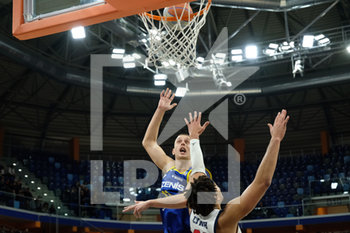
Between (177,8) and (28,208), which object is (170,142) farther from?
(177,8)

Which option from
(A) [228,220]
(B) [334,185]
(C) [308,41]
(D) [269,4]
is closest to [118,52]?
(D) [269,4]

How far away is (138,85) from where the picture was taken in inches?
823

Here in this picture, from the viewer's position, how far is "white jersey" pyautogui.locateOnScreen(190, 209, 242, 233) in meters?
4.03

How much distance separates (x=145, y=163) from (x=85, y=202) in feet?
23.1

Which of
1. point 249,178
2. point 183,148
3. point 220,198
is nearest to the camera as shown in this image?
point 220,198

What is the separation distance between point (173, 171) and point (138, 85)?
15492 millimetres

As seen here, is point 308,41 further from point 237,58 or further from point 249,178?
point 249,178

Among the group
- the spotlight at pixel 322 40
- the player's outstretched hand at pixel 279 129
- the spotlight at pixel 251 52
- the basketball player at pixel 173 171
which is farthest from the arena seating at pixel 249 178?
the player's outstretched hand at pixel 279 129

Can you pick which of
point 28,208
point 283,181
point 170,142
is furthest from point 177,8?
point 170,142

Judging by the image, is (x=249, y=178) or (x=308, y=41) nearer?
(x=308, y=41)

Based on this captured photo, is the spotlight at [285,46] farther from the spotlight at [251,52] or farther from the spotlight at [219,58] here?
the spotlight at [219,58]

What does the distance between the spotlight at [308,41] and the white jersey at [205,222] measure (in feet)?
43.9

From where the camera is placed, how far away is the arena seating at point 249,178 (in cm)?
1753

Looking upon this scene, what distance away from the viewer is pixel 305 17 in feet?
63.7
